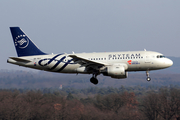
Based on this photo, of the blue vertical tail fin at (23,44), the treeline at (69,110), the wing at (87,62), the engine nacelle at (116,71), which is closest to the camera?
the wing at (87,62)

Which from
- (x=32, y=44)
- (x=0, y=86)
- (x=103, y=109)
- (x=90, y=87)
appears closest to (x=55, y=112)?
(x=103, y=109)

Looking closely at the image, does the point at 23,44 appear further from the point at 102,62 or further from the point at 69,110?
the point at 69,110

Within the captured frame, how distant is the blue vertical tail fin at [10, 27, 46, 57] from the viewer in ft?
153

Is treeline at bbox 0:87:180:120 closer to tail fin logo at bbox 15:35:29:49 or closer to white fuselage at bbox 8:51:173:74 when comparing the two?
tail fin logo at bbox 15:35:29:49

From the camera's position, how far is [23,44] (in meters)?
47.2

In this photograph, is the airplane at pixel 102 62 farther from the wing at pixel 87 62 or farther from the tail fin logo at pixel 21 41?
the tail fin logo at pixel 21 41

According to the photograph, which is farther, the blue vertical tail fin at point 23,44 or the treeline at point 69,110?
the treeline at point 69,110

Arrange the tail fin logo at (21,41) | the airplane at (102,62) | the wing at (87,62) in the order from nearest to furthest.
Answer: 1. the wing at (87,62)
2. the airplane at (102,62)
3. the tail fin logo at (21,41)

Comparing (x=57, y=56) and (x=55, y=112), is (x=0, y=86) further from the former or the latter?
(x=57, y=56)

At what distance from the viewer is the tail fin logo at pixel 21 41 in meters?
47.0

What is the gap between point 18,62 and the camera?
44594 millimetres

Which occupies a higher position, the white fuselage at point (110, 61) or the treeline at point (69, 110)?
the white fuselage at point (110, 61)

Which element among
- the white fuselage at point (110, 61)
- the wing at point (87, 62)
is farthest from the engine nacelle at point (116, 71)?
the wing at point (87, 62)

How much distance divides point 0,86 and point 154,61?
124m
